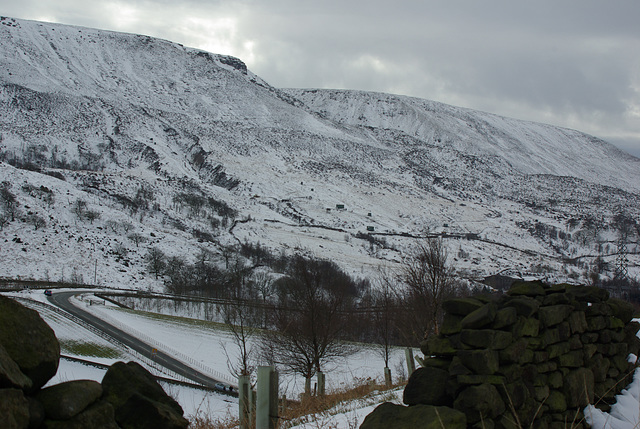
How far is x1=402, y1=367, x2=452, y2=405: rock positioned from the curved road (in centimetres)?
2770

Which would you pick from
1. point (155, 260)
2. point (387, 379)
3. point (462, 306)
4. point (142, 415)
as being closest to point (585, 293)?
point (462, 306)

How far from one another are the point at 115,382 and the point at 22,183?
11836 cm

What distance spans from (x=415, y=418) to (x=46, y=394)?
12.2ft

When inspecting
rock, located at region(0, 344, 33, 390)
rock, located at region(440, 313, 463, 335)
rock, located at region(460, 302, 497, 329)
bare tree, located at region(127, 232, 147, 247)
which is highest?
bare tree, located at region(127, 232, 147, 247)

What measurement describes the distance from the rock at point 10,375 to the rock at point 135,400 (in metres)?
0.79

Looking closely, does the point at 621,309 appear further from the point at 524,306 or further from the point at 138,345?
the point at 138,345

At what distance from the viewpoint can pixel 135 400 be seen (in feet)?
13.9

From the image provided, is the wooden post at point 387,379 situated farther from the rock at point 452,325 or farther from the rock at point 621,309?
the rock at point 452,325

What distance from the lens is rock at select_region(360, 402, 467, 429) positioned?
18.0ft

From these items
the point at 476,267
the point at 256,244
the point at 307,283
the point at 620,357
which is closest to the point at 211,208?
the point at 256,244

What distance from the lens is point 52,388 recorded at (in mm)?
3779

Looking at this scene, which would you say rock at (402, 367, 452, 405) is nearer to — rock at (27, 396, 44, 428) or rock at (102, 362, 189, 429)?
rock at (102, 362, 189, 429)

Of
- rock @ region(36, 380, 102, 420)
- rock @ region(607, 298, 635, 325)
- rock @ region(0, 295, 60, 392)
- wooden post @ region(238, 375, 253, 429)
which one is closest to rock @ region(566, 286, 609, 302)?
rock @ region(607, 298, 635, 325)

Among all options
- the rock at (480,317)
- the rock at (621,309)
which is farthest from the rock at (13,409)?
the rock at (621,309)
